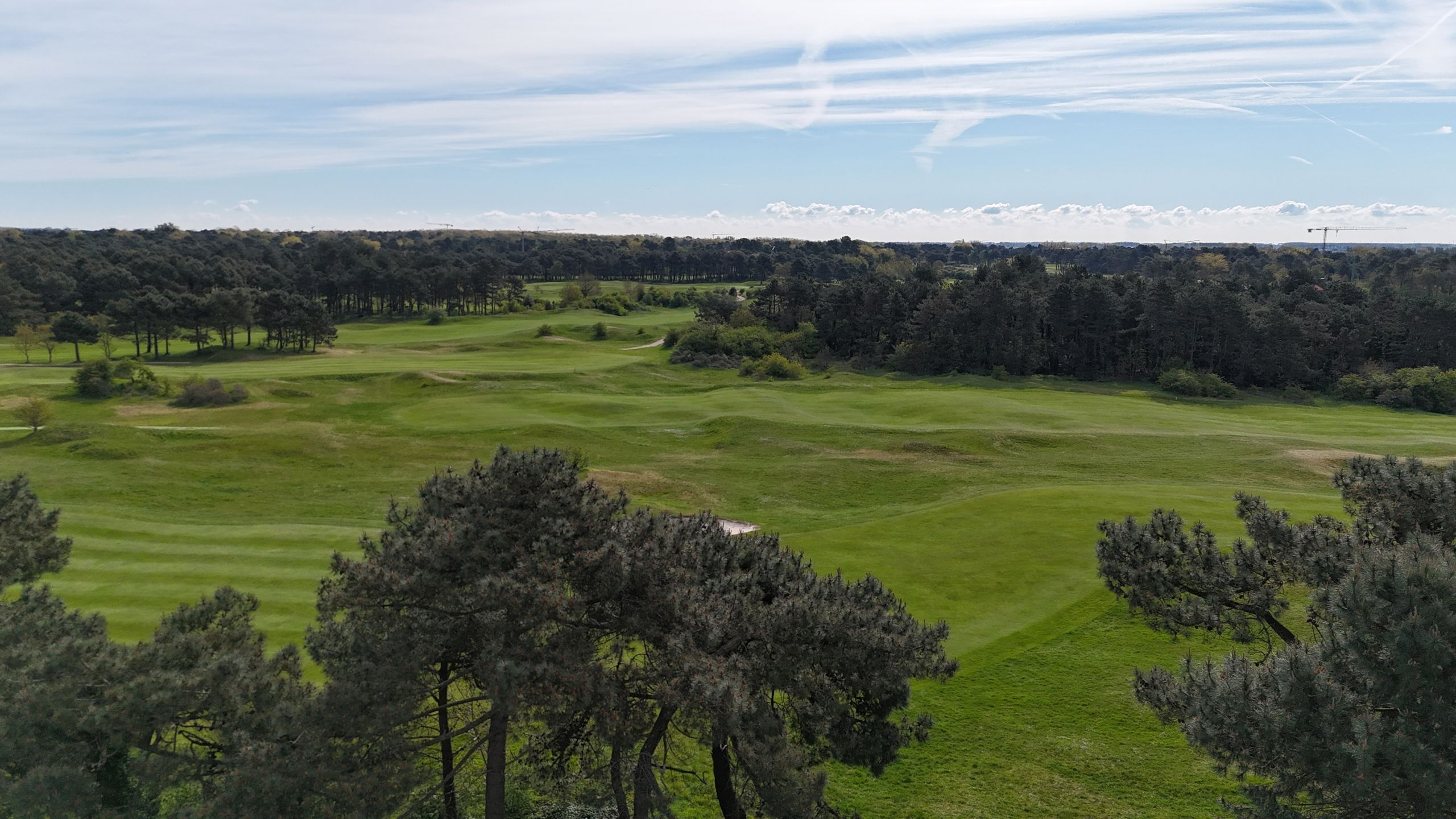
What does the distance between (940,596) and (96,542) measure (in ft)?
102

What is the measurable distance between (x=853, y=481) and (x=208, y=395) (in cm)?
4857

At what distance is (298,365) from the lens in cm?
8312

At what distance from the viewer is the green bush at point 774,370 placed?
91750 millimetres

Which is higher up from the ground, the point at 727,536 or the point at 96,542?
the point at 727,536

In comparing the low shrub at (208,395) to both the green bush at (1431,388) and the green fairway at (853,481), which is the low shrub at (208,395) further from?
the green bush at (1431,388)

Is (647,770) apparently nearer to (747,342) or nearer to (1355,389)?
(747,342)

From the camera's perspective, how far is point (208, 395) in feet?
214

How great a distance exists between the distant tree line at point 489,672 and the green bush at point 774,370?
76.2m

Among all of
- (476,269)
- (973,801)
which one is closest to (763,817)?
(973,801)

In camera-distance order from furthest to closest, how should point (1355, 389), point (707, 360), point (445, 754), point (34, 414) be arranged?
point (707, 360) < point (1355, 389) < point (34, 414) < point (445, 754)

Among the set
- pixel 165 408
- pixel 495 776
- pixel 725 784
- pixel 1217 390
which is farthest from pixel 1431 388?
pixel 165 408

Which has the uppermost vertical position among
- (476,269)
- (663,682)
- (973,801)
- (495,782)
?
(476,269)

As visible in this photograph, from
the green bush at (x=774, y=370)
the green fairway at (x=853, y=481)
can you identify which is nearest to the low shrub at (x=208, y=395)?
the green fairway at (x=853, y=481)

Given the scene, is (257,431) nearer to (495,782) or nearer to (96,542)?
(96,542)
